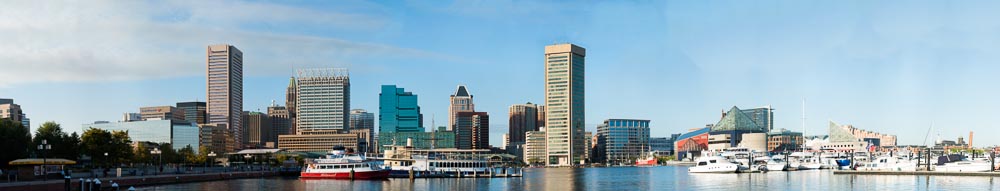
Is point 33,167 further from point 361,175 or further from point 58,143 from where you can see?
point 361,175

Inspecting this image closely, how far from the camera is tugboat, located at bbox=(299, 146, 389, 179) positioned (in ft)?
436

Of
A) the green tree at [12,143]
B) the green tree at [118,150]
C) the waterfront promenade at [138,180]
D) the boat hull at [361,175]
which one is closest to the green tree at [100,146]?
the green tree at [118,150]

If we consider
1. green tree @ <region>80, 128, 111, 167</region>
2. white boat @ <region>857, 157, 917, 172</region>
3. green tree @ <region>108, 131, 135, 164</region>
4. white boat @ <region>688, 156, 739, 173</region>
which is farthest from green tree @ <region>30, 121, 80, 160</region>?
white boat @ <region>857, 157, 917, 172</region>

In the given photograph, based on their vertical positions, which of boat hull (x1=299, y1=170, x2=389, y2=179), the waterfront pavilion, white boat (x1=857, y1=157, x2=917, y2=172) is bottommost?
boat hull (x1=299, y1=170, x2=389, y2=179)

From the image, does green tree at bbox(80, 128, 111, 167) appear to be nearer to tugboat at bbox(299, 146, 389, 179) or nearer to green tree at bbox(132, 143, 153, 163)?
tugboat at bbox(299, 146, 389, 179)

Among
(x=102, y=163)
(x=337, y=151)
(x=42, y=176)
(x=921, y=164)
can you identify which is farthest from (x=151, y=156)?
(x=921, y=164)

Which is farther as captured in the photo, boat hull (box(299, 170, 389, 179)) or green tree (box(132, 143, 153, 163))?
green tree (box(132, 143, 153, 163))

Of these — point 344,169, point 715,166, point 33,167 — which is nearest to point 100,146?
point 344,169

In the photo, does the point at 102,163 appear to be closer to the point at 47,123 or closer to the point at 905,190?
the point at 47,123

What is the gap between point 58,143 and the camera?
12275 centimetres

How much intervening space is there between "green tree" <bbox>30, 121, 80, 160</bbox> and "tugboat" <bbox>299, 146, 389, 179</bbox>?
3051 cm

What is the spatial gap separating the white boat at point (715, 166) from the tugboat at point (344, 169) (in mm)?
60026

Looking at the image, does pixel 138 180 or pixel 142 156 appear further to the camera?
pixel 142 156

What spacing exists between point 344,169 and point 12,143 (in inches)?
1647
